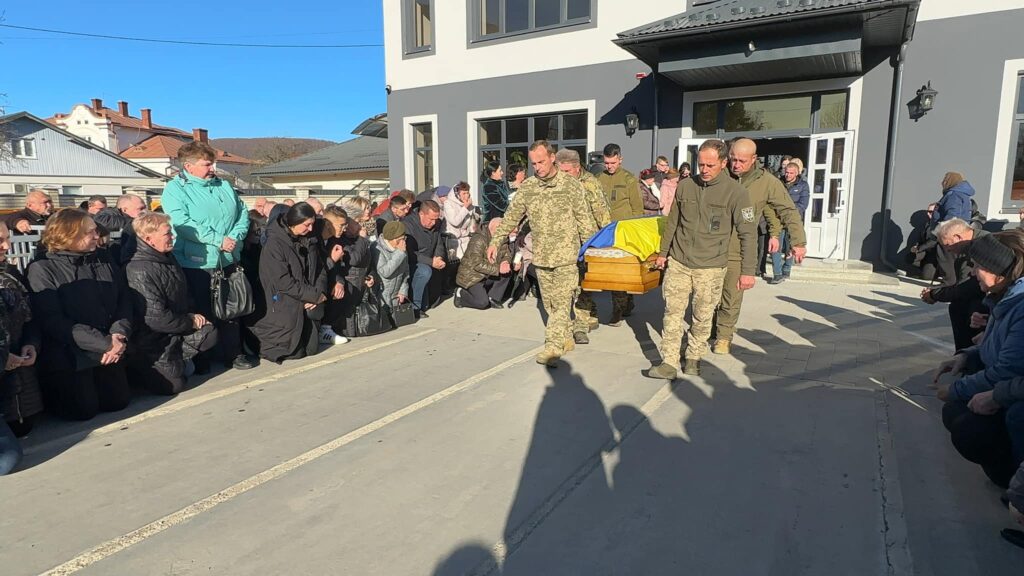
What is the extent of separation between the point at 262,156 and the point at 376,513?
64.1 meters

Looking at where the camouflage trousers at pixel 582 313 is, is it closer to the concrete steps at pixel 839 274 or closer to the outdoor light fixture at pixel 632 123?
the concrete steps at pixel 839 274

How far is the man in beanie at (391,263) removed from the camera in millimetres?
6621

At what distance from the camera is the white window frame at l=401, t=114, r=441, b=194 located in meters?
14.4

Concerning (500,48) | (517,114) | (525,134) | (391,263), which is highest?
(500,48)

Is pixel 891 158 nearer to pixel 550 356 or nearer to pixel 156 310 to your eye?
pixel 550 356

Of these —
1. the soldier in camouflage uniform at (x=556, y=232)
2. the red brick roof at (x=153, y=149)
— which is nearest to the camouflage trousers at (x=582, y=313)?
the soldier in camouflage uniform at (x=556, y=232)

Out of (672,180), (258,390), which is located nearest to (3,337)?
(258,390)

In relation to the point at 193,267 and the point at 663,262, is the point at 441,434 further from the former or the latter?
the point at 193,267

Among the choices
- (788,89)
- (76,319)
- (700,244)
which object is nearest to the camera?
(76,319)

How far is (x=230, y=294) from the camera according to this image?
4949mm

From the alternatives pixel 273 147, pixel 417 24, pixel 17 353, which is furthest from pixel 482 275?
pixel 273 147

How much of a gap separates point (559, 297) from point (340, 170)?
1065 inches

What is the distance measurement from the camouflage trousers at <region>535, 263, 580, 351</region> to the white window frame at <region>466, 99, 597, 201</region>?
718 centimetres

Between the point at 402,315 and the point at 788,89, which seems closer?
the point at 402,315
